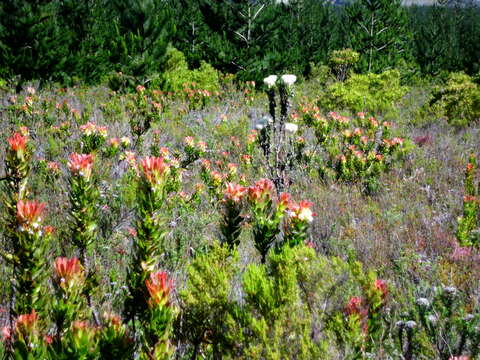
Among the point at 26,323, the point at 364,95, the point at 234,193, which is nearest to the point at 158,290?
the point at 26,323

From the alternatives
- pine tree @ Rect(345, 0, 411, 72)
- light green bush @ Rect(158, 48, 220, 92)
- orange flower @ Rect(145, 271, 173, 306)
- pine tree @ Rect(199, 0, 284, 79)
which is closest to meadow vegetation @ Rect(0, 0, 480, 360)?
orange flower @ Rect(145, 271, 173, 306)

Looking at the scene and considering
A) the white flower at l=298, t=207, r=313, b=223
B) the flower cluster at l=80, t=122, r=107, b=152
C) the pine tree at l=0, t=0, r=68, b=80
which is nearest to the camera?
the white flower at l=298, t=207, r=313, b=223

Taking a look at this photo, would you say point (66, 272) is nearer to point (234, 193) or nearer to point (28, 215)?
point (28, 215)

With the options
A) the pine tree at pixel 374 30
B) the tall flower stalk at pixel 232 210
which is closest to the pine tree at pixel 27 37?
the pine tree at pixel 374 30

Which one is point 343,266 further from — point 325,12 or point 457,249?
point 325,12

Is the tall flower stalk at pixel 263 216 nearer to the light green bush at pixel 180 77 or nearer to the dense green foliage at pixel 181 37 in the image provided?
the light green bush at pixel 180 77

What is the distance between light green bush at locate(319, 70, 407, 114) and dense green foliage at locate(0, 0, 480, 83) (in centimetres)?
582

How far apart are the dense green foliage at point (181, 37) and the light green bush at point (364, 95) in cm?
582

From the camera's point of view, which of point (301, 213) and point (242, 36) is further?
point (242, 36)

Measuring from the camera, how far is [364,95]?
1055cm

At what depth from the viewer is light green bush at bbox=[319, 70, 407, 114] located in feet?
33.4

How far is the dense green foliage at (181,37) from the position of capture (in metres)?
12.3

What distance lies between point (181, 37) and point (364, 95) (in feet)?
45.2

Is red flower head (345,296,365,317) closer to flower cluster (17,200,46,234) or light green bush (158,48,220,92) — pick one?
flower cluster (17,200,46,234)
